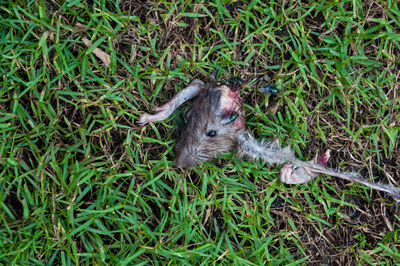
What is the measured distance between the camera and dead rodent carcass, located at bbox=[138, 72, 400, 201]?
3600mm

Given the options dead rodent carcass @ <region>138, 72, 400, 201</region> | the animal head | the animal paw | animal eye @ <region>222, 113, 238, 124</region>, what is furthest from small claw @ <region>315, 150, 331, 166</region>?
animal eye @ <region>222, 113, 238, 124</region>

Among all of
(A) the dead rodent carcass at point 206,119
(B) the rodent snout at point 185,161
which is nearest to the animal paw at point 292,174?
(A) the dead rodent carcass at point 206,119

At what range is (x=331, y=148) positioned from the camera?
412 centimetres

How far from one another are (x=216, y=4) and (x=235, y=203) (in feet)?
6.79

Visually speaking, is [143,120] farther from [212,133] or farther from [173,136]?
[212,133]

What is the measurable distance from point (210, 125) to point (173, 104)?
1.48 feet

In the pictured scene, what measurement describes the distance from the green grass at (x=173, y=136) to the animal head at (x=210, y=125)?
199mm

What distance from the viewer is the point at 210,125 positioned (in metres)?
3.60

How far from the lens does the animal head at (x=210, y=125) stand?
358 centimetres

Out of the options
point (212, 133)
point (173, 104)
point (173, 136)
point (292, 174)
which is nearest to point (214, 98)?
point (212, 133)

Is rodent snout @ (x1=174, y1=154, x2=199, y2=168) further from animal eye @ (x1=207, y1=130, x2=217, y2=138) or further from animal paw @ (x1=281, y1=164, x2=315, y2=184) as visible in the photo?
animal paw @ (x1=281, y1=164, x2=315, y2=184)

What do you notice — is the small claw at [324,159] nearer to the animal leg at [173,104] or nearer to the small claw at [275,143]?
the small claw at [275,143]

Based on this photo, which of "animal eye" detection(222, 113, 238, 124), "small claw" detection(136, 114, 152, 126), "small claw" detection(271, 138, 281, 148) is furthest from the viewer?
"small claw" detection(271, 138, 281, 148)

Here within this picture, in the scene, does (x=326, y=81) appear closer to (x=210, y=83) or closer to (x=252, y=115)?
(x=252, y=115)
